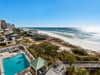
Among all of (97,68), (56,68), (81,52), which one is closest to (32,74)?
(56,68)

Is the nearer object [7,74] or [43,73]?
[43,73]

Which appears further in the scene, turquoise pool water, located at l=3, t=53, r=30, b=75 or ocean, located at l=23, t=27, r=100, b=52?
ocean, located at l=23, t=27, r=100, b=52

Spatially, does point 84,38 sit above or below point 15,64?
below

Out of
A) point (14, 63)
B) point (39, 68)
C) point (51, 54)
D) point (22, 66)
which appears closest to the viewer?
point (39, 68)

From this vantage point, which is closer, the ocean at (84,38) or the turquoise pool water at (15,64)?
the turquoise pool water at (15,64)

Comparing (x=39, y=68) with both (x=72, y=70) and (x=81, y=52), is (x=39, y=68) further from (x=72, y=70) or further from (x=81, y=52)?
(x=81, y=52)

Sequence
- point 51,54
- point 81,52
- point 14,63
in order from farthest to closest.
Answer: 1. point 81,52
2. point 51,54
3. point 14,63

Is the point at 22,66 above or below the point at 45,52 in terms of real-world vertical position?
below

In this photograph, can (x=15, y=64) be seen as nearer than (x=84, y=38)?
Yes
